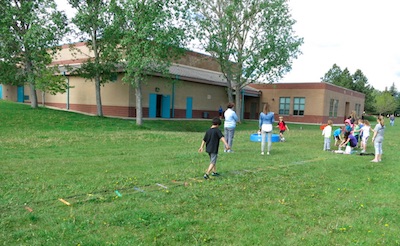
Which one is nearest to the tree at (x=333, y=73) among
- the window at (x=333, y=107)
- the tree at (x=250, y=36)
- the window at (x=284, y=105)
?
the window at (x=333, y=107)

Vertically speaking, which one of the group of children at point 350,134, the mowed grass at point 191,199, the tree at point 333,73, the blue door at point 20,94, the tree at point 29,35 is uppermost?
the tree at point 333,73

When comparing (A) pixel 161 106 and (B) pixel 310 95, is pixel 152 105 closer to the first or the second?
(A) pixel 161 106

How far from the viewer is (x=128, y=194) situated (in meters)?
5.67

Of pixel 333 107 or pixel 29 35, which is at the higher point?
pixel 29 35

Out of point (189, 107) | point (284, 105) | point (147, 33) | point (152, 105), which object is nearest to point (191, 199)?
point (147, 33)

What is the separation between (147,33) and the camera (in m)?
18.1

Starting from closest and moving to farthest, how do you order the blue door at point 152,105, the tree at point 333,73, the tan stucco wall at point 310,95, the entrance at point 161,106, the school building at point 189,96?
1. the school building at point 189,96
2. the blue door at point 152,105
3. the entrance at point 161,106
4. the tan stucco wall at point 310,95
5. the tree at point 333,73

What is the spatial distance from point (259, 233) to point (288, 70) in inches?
1033

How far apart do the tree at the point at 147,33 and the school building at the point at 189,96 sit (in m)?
4.23

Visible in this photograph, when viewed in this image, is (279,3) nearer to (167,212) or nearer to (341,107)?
(341,107)

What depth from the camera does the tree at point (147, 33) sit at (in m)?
18.1

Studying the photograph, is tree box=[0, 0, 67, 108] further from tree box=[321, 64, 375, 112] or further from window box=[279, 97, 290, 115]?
tree box=[321, 64, 375, 112]

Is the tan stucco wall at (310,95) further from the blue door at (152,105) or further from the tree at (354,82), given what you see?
the tree at (354,82)

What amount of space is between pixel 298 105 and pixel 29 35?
30173 mm
